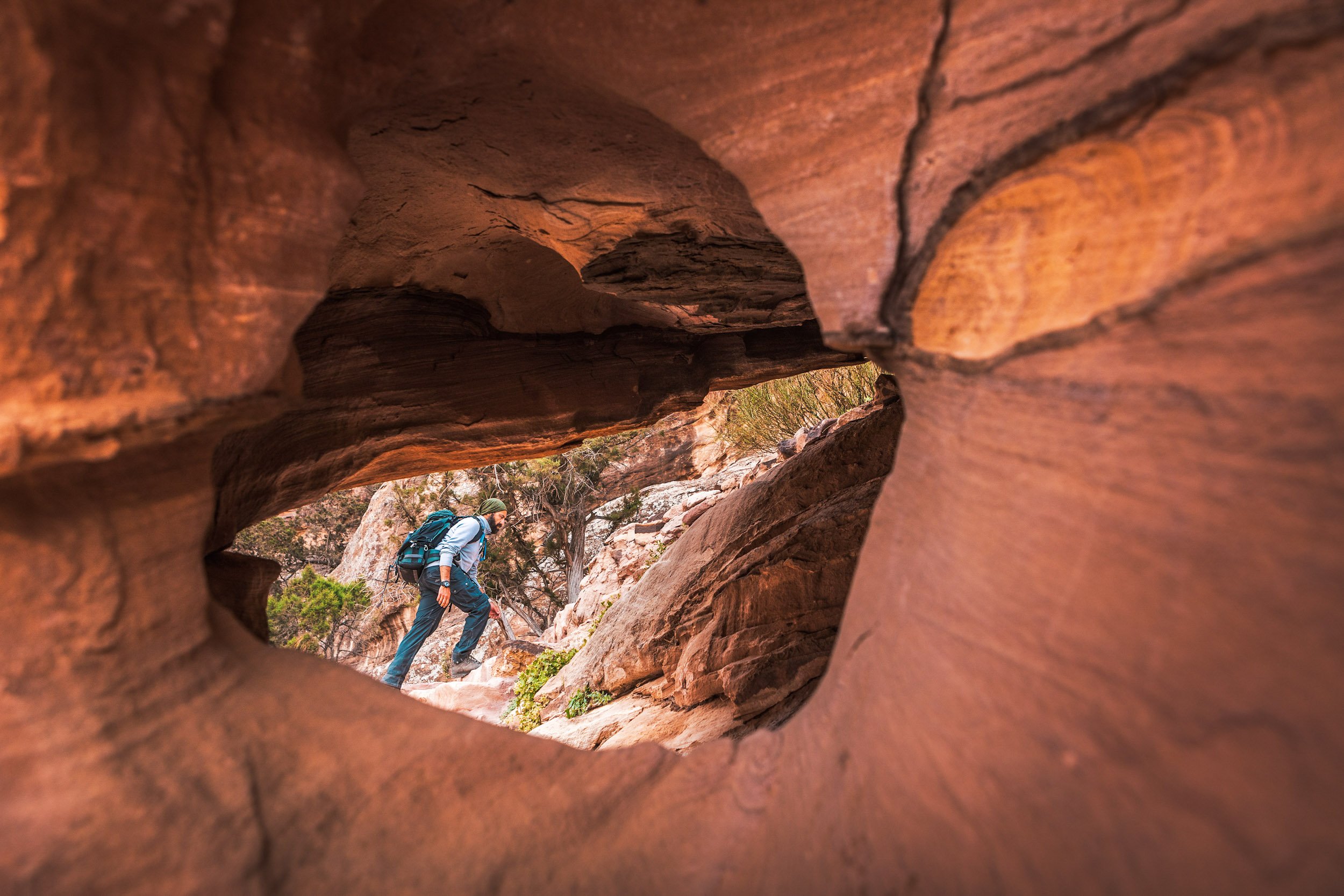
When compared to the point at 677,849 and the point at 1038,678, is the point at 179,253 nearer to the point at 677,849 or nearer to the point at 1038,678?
the point at 677,849

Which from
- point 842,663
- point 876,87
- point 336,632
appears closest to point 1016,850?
point 842,663

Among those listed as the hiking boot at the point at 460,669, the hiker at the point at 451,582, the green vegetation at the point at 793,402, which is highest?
the green vegetation at the point at 793,402

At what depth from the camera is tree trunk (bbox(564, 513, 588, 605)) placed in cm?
1498

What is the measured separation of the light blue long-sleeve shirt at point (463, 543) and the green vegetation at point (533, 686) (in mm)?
1576

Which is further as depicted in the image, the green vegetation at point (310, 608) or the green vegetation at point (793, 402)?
the green vegetation at point (793, 402)

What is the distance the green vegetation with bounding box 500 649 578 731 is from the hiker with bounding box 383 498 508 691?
1.11m

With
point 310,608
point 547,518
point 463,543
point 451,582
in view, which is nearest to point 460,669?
point 310,608

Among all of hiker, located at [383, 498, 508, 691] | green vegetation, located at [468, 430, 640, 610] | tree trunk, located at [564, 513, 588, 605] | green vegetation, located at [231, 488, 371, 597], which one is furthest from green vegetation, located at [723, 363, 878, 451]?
green vegetation, located at [231, 488, 371, 597]

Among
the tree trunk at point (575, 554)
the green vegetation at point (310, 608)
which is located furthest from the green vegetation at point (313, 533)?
the tree trunk at point (575, 554)

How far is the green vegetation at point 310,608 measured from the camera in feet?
36.3

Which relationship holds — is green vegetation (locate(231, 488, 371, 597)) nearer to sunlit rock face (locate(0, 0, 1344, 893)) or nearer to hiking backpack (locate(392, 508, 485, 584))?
hiking backpack (locate(392, 508, 485, 584))

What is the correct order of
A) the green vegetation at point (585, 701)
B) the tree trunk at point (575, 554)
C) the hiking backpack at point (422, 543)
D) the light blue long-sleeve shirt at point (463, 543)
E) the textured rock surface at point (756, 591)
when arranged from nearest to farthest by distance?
the textured rock surface at point (756, 591)
the green vegetation at point (585, 701)
the light blue long-sleeve shirt at point (463, 543)
the hiking backpack at point (422, 543)
the tree trunk at point (575, 554)

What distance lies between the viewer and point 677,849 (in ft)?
6.04

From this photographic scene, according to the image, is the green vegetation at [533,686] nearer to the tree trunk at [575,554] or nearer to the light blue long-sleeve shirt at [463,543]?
the light blue long-sleeve shirt at [463,543]
